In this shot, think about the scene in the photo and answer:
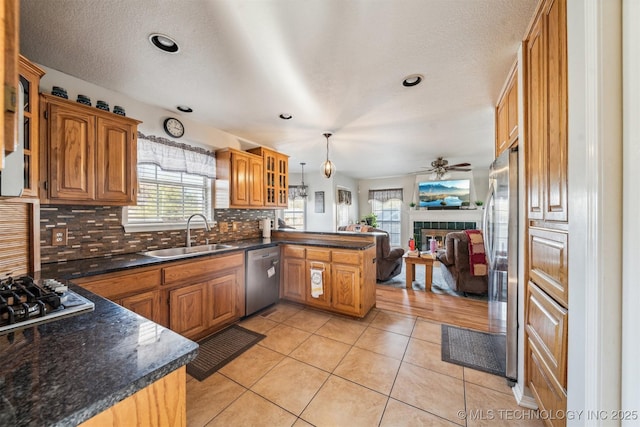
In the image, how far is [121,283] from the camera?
1812 mm

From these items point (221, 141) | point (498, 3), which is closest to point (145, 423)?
point (498, 3)

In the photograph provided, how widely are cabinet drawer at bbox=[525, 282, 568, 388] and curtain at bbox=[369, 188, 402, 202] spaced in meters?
6.32

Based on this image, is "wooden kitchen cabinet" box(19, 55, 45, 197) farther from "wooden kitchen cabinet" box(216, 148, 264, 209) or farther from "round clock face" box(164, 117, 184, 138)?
"wooden kitchen cabinet" box(216, 148, 264, 209)

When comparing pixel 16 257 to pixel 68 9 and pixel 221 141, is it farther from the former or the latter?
pixel 221 141

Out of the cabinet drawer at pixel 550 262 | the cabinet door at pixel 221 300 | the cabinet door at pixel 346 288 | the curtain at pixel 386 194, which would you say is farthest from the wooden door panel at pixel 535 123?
the curtain at pixel 386 194

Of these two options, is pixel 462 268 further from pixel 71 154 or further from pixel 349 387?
pixel 71 154

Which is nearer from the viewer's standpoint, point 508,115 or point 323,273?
point 508,115

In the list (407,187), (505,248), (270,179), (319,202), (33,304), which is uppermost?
(407,187)

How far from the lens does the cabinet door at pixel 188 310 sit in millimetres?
2135

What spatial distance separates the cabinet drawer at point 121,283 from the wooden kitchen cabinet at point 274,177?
193 centimetres

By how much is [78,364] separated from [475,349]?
2.72 m

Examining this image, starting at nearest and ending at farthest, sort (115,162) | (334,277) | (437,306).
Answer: (115,162), (334,277), (437,306)

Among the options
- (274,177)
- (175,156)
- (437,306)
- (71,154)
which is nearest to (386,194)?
(274,177)

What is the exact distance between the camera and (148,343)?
29.9 inches
